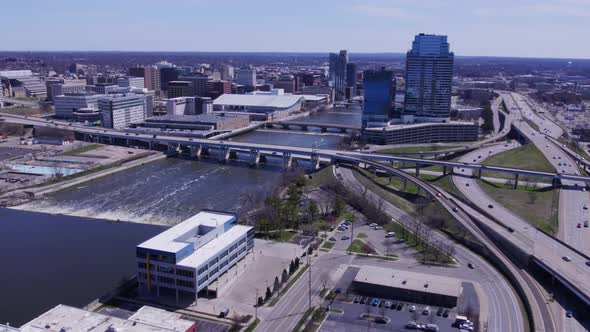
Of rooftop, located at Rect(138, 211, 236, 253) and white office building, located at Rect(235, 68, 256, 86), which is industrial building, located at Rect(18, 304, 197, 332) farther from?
white office building, located at Rect(235, 68, 256, 86)

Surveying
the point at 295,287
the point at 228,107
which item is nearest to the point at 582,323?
the point at 295,287

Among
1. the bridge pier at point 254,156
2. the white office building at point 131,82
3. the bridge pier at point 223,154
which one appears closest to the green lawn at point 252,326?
the bridge pier at point 254,156

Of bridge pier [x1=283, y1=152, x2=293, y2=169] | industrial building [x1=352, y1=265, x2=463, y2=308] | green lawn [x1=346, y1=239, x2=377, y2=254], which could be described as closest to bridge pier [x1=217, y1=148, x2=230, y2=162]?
bridge pier [x1=283, y1=152, x2=293, y2=169]

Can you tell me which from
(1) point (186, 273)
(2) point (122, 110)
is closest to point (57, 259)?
(1) point (186, 273)

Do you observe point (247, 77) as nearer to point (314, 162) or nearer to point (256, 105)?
point (256, 105)

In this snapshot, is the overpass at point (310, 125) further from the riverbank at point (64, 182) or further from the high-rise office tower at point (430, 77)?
the riverbank at point (64, 182)

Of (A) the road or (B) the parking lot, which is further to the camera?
(A) the road

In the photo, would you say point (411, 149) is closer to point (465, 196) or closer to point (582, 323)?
point (465, 196)

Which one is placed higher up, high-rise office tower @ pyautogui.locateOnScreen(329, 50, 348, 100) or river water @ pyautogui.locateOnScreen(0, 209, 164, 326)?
high-rise office tower @ pyautogui.locateOnScreen(329, 50, 348, 100)
